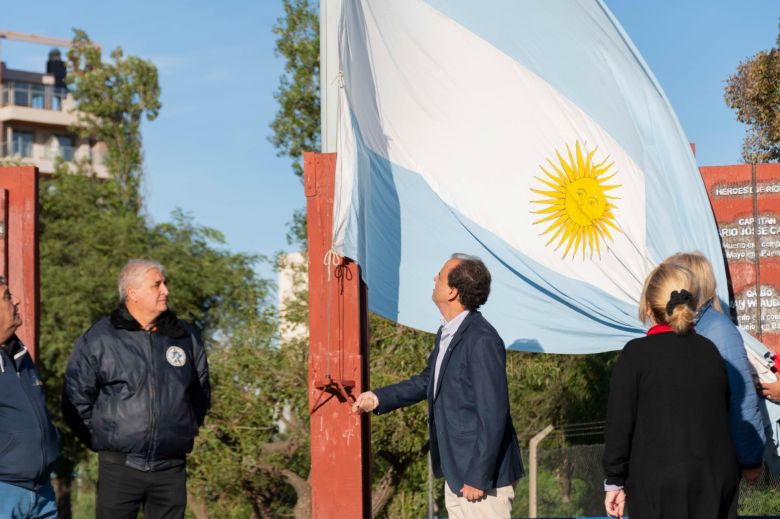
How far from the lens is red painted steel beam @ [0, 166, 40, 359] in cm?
689

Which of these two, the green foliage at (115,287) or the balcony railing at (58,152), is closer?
the green foliage at (115,287)

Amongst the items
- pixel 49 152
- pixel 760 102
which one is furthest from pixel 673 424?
pixel 49 152

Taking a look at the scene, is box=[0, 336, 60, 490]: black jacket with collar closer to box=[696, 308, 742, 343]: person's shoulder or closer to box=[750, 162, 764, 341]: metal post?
box=[696, 308, 742, 343]: person's shoulder

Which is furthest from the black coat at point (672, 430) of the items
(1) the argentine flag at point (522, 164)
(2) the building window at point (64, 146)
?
→ (2) the building window at point (64, 146)

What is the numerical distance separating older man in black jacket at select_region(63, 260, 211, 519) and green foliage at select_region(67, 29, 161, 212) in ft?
94.6

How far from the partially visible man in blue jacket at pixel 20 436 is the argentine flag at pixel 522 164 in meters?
1.93

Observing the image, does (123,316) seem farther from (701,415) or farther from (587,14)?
(587,14)

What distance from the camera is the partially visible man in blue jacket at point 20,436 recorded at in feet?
16.1

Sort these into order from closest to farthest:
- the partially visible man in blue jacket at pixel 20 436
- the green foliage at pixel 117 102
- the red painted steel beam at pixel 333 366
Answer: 1. the partially visible man in blue jacket at pixel 20 436
2. the red painted steel beam at pixel 333 366
3. the green foliage at pixel 117 102

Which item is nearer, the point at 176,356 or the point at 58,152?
the point at 176,356

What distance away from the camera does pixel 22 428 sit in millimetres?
4977

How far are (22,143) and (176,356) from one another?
55691mm

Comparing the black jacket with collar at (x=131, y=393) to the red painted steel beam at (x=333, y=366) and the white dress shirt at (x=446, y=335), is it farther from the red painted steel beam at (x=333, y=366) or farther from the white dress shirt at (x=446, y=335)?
the white dress shirt at (x=446, y=335)

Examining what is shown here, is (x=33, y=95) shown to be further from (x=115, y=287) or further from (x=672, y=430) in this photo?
(x=672, y=430)
